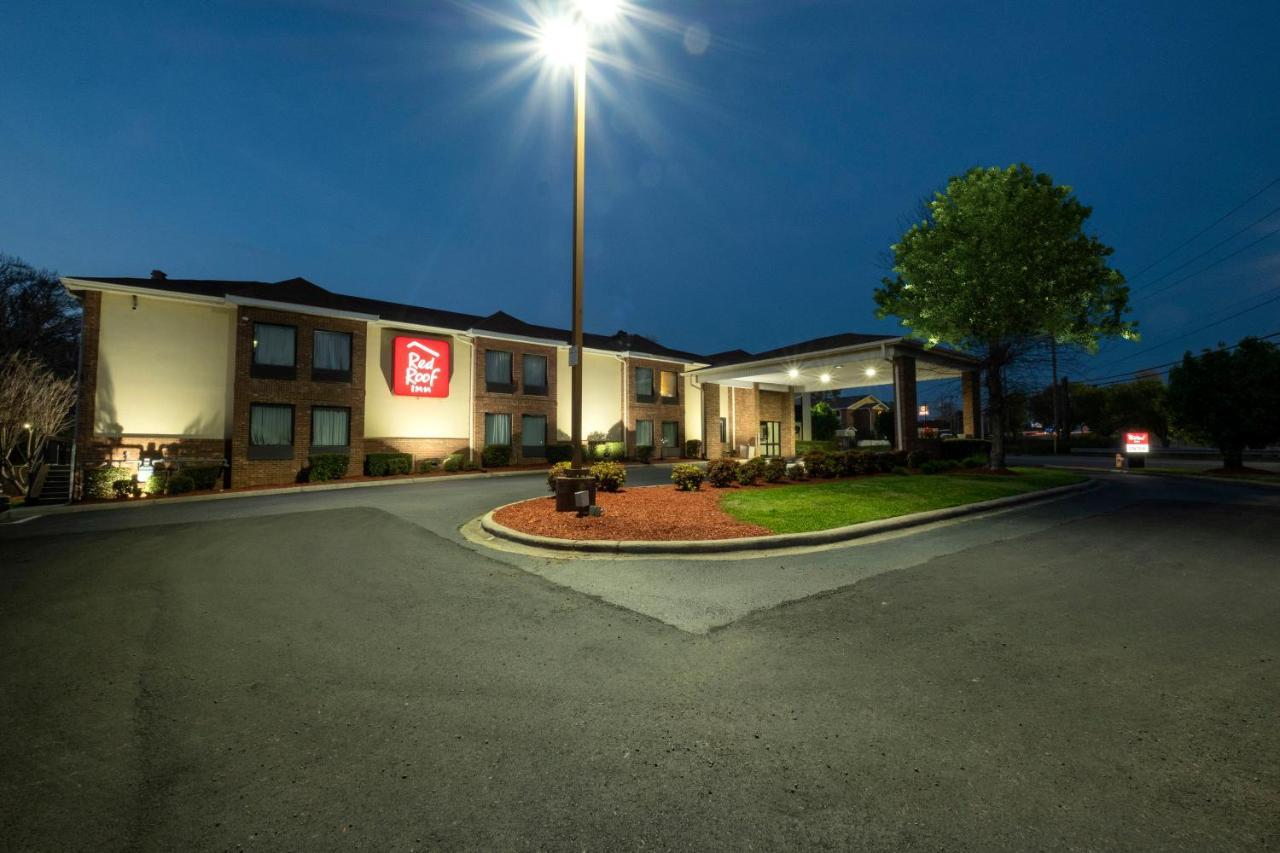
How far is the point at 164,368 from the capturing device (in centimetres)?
1838

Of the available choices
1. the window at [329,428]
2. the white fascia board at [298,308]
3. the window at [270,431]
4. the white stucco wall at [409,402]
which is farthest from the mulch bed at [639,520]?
the white fascia board at [298,308]

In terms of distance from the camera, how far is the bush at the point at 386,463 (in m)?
20.9

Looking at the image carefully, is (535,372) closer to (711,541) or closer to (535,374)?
(535,374)

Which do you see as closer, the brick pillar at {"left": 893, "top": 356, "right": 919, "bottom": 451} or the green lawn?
the green lawn

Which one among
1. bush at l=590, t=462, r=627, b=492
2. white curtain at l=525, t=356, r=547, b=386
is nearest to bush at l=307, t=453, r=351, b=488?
white curtain at l=525, t=356, r=547, b=386

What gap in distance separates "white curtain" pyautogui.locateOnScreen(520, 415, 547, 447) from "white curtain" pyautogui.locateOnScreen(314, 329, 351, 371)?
28.1 feet

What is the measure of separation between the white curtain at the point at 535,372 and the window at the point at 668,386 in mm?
7961

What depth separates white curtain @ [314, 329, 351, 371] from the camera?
20.9 m

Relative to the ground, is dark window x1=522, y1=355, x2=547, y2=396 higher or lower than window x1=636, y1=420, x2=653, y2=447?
higher

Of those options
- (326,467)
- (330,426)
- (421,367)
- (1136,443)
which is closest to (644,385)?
(421,367)

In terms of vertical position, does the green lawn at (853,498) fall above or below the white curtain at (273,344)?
below

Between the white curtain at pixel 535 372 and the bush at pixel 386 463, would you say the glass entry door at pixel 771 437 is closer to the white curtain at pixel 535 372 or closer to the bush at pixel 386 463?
the white curtain at pixel 535 372

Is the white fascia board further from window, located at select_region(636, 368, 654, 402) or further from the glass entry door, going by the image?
the glass entry door

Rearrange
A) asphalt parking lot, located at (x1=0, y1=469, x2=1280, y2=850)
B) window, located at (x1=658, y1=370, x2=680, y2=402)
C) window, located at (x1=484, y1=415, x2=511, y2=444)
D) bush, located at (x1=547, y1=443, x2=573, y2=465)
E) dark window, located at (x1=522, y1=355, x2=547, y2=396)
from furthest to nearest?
window, located at (x1=658, y1=370, x2=680, y2=402) → dark window, located at (x1=522, y1=355, x2=547, y2=396) → bush, located at (x1=547, y1=443, x2=573, y2=465) → window, located at (x1=484, y1=415, x2=511, y2=444) → asphalt parking lot, located at (x1=0, y1=469, x2=1280, y2=850)
